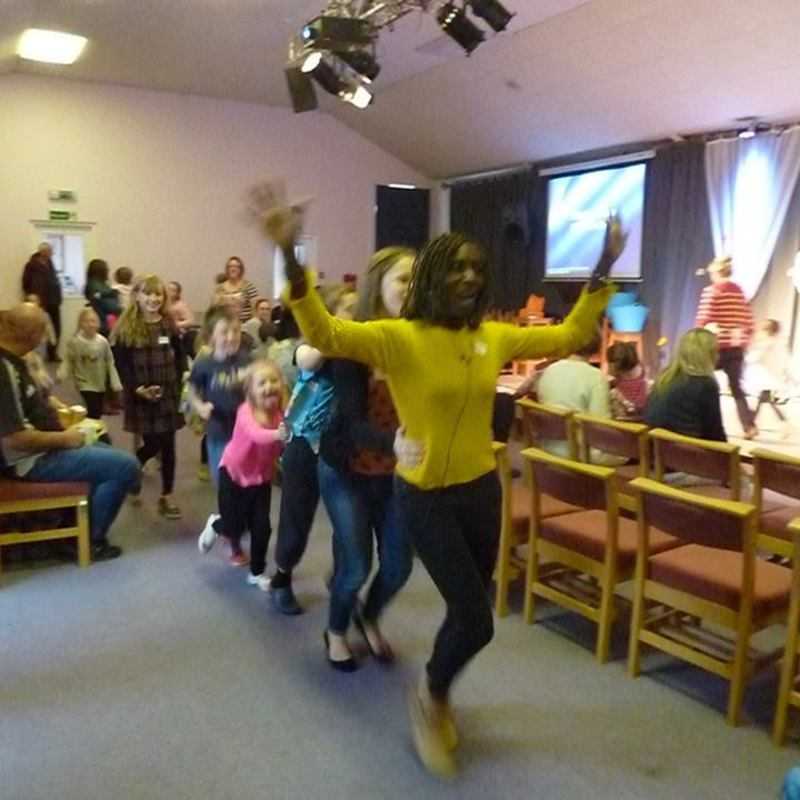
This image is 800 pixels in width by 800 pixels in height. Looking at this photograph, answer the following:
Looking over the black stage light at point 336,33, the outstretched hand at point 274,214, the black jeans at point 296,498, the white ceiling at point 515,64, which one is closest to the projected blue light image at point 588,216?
the white ceiling at point 515,64

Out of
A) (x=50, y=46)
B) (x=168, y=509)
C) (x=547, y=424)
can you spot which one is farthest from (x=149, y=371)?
(x=50, y=46)

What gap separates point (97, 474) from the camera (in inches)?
156

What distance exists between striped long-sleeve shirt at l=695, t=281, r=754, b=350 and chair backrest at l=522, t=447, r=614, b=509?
442 cm

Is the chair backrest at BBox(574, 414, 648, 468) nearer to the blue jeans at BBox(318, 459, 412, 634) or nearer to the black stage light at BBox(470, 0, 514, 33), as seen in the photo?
the blue jeans at BBox(318, 459, 412, 634)

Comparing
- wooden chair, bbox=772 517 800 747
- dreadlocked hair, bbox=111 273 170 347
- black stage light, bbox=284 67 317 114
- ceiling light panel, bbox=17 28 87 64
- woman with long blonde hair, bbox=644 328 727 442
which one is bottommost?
wooden chair, bbox=772 517 800 747

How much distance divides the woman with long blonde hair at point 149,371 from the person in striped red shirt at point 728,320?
4417mm

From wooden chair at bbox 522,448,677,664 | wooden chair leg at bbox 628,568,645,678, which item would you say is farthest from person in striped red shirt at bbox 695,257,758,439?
wooden chair leg at bbox 628,568,645,678

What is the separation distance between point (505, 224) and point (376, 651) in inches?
343

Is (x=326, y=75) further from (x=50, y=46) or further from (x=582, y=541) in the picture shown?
(x=582, y=541)

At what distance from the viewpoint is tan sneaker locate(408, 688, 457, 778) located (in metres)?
2.29

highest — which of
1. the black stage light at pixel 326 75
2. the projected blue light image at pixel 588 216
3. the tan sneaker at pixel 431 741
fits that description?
the black stage light at pixel 326 75

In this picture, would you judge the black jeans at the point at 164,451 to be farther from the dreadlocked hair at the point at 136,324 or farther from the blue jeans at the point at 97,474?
the blue jeans at the point at 97,474

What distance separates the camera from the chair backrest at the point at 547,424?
3959mm

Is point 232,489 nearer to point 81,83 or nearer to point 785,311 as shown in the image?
point 785,311
